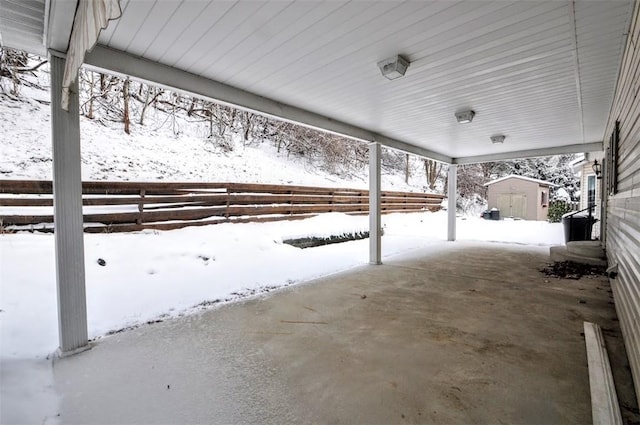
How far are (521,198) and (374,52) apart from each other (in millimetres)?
15375

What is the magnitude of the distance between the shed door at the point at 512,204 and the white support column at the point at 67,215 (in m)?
17.1

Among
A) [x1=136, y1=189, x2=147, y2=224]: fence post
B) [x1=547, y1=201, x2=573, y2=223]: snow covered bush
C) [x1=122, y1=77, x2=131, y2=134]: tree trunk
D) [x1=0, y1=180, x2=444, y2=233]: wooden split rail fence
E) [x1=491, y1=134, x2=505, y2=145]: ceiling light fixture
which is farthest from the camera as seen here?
[x1=547, y1=201, x2=573, y2=223]: snow covered bush

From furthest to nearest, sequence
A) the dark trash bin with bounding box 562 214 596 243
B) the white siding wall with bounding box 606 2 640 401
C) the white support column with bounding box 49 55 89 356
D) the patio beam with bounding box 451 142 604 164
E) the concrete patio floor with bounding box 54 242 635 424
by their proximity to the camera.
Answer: the dark trash bin with bounding box 562 214 596 243 → the patio beam with bounding box 451 142 604 164 → the white support column with bounding box 49 55 89 356 → the white siding wall with bounding box 606 2 640 401 → the concrete patio floor with bounding box 54 242 635 424

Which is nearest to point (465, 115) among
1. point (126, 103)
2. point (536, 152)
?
point (536, 152)

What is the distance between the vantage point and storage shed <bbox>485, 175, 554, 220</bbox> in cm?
1457

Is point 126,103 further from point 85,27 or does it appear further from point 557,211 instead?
point 557,211

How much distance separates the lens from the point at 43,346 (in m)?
2.32

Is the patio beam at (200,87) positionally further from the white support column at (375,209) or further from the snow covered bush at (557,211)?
the snow covered bush at (557,211)

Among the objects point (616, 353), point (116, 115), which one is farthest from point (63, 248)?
Result: point (116, 115)

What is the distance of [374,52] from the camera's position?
257cm

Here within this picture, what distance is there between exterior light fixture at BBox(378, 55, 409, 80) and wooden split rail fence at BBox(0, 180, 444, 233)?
162 inches

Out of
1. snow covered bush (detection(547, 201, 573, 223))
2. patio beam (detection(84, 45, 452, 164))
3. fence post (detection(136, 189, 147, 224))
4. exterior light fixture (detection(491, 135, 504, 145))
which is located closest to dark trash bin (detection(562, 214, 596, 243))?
exterior light fixture (detection(491, 135, 504, 145))

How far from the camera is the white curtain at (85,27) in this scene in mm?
1180

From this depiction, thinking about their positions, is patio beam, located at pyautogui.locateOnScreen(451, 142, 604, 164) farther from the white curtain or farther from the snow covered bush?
the snow covered bush
